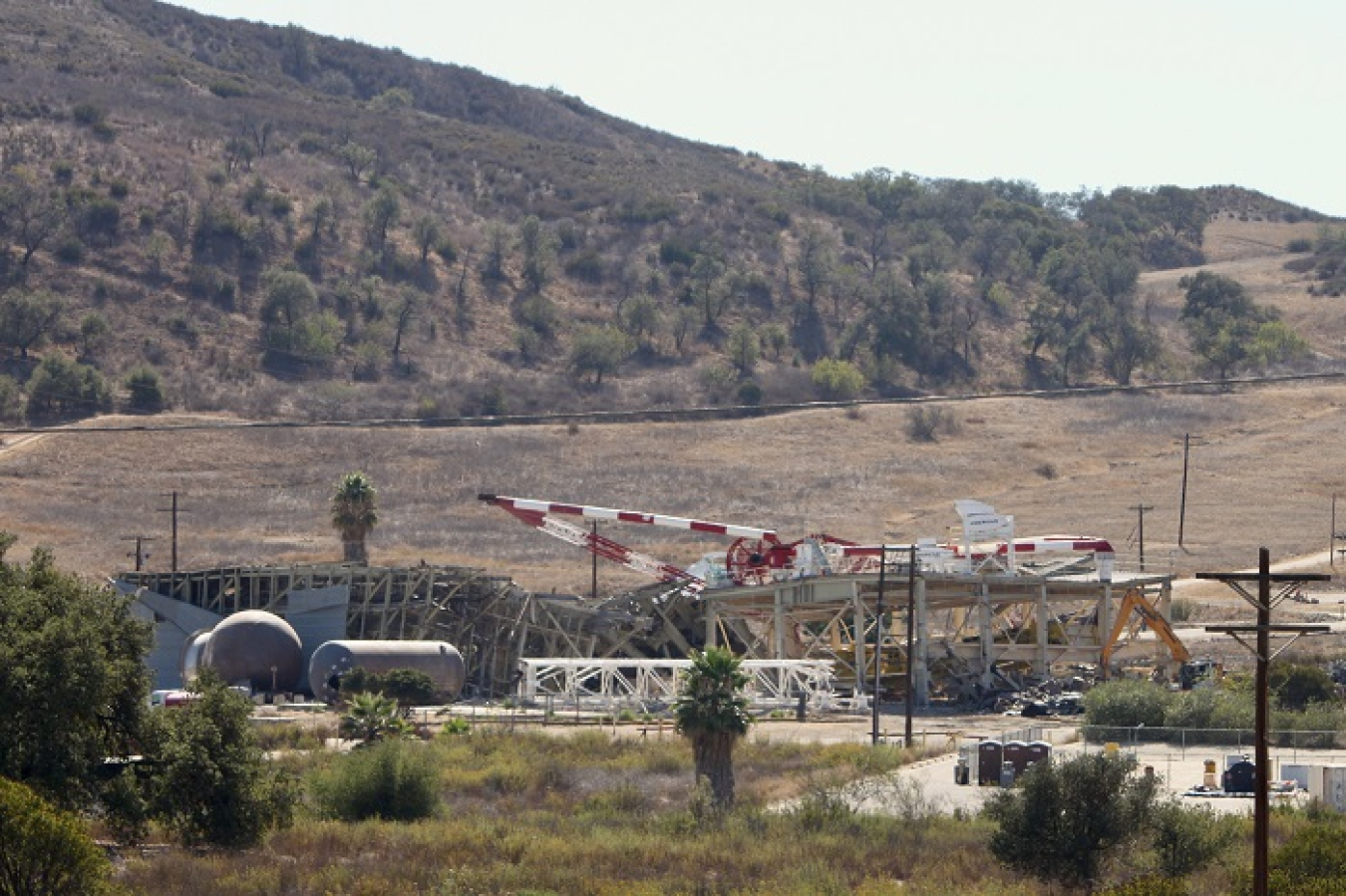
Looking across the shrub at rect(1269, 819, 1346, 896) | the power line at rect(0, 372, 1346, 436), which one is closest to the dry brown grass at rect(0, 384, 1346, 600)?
the power line at rect(0, 372, 1346, 436)

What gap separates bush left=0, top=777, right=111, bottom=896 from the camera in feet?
111

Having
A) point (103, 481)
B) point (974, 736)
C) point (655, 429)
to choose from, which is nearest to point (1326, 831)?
point (974, 736)

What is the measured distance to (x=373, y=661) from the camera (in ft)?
246

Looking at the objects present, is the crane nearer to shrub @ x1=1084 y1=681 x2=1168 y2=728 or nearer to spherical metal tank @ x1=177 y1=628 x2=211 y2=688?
spherical metal tank @ x1=177 y1=628 x2=211 y2=688

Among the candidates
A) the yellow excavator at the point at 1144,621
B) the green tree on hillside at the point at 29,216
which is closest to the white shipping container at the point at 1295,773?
the yellow excavator at the point at 1144,621

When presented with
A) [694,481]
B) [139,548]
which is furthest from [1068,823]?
[694,481]

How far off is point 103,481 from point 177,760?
260 ft

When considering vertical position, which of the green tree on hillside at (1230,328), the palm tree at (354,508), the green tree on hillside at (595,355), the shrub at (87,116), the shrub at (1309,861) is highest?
the shrub at (87,116)

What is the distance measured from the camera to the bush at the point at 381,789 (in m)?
50.1

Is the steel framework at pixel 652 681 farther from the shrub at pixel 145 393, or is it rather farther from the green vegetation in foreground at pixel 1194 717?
the shrub at pixel 145 393

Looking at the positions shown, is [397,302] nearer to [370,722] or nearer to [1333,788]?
[370,722]

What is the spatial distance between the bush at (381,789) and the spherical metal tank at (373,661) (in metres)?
23.3

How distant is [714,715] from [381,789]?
8192 mm

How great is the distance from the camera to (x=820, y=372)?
159 meters
